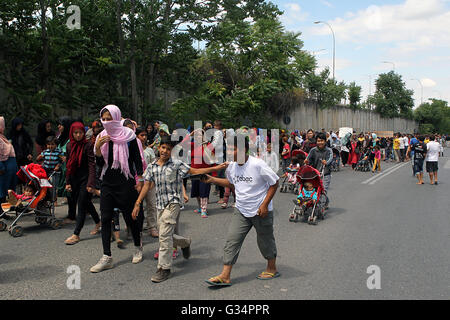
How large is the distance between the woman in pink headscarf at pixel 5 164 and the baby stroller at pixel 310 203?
17.7 ft

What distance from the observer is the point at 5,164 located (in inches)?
299

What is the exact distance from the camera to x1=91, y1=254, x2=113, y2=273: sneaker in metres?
4.98

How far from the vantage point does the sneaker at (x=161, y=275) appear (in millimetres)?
4629

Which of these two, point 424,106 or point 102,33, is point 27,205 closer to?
point 102,33

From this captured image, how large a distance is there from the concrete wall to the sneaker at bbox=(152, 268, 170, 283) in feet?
85.1

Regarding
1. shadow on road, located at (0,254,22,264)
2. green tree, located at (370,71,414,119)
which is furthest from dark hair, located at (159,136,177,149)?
green tree, located at (370,71,414,119)

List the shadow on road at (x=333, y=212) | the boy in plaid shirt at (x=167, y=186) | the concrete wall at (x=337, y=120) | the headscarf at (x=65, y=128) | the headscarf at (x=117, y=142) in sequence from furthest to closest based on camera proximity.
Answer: the concrete wall at (x=337, y=120), the shadow on road at (x=333, y=212), the headscarf at (x=65, y=128), the headscarf at (x=117, y=142), the boy in plaid shirt at (x=167, y=186)

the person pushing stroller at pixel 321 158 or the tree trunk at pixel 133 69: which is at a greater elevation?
the tree trunk at pixel 133 69

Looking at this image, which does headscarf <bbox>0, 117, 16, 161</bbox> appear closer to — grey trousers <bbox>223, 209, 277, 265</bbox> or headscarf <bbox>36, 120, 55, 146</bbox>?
headscarf <bbox>36, 120, 55, 146</bbox>

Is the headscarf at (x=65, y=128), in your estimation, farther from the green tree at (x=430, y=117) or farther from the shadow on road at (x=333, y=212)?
the green tree at (x=430, y=117)

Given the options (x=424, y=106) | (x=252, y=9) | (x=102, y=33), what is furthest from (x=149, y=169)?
(x=424, y=106)

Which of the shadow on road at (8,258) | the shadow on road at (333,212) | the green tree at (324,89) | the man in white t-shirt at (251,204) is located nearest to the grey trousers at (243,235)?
the man in white t-shirt at (251,204)
